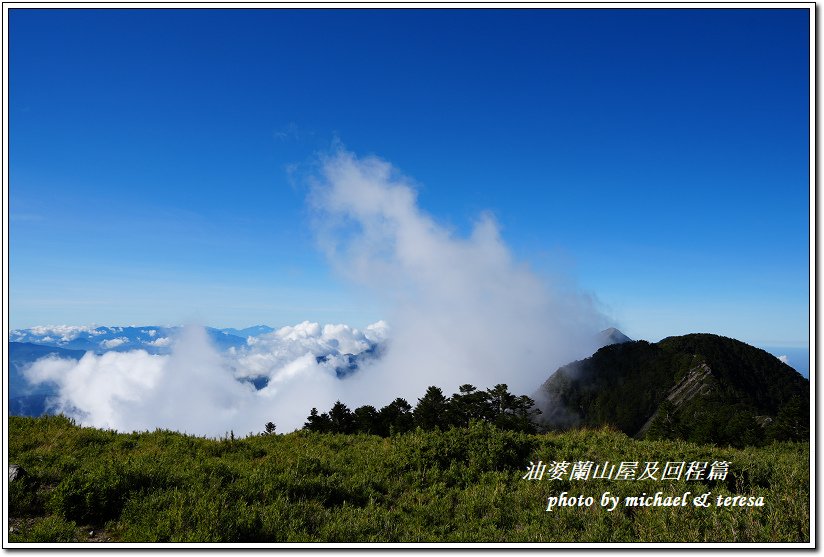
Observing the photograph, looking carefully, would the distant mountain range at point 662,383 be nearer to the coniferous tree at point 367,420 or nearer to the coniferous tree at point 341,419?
the coniferous tree at point 367,420

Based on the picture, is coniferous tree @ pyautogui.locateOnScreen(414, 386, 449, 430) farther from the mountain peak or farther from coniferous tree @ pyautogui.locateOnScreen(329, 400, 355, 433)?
the mountain peak

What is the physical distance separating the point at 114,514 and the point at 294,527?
3542 millimetres

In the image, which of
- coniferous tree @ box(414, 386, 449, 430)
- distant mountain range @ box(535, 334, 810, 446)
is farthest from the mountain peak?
coniferous tree @ box(414, 386, 449, 430)

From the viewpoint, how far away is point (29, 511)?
8.45 m

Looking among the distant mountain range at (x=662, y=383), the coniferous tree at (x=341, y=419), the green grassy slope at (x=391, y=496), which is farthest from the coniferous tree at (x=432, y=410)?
the distant mountain range at (x=662, y=383)

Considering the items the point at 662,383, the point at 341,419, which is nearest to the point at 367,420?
the point at 341,419

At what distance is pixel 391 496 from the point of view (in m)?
10.5

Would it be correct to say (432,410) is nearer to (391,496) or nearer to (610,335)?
(391,496)

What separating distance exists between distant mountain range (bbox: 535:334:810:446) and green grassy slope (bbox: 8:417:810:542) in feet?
88.6

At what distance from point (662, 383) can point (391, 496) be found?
220 feet

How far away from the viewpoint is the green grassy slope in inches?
300

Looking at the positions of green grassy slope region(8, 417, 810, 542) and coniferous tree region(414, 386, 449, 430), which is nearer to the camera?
green grassy slope region(8, 417, 810, 542)
